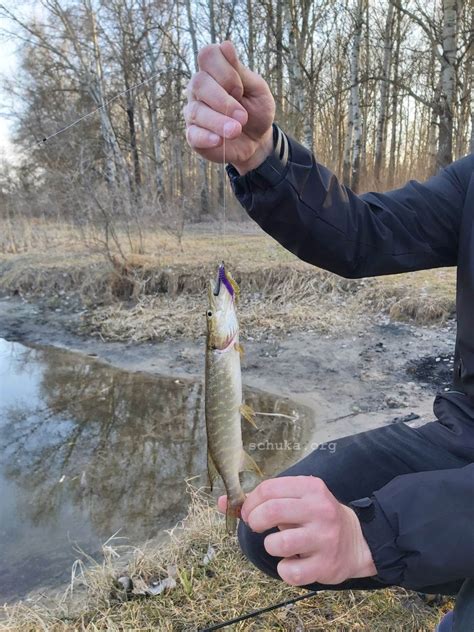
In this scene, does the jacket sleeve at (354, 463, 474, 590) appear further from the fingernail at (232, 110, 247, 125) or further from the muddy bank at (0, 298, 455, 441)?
the muddy bank at (0, 298, 455, 441)

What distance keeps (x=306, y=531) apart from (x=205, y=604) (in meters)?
1.54

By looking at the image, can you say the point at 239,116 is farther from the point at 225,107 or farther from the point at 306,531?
the point at 306,531

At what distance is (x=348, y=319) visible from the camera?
6883 millimetres

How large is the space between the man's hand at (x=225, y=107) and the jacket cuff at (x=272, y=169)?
0.18ft

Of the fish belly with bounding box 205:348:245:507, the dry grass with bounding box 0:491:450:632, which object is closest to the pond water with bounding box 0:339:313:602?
the dry grass with bounding box 0:491:450:632

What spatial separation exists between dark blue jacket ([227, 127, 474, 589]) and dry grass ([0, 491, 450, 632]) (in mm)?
915

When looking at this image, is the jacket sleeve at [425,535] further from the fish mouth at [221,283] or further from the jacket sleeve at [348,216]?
the jacket sleeve at [348,216]

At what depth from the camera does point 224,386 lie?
1546mm

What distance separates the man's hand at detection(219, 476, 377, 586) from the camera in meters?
1.05

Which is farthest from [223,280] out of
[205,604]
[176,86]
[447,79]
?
[176,86]

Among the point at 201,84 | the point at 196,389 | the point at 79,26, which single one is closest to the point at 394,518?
the point at 201,84

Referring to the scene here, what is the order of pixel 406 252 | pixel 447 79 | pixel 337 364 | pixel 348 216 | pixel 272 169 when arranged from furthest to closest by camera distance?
pixel 447 79, pixel 337 364, pixel 406 252, pixel 348 216, pixel 272 169

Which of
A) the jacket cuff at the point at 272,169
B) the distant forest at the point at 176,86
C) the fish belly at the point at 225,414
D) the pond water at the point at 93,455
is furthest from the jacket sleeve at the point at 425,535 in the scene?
the distant forest at the point at 176,86

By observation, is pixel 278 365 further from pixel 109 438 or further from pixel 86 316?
pixel 86 316
